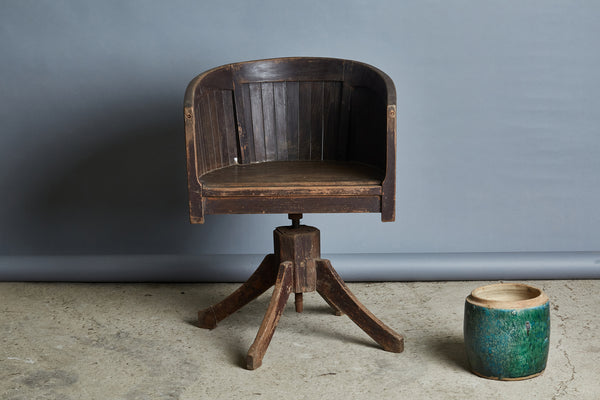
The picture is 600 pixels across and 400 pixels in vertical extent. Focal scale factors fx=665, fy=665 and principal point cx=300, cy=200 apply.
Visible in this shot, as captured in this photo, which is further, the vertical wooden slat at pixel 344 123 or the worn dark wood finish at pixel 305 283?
the vertical wooden slat at pixel 344 123

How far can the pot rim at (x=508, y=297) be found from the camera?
1.79 m

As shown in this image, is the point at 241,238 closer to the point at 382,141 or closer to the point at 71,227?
the point at 71,227

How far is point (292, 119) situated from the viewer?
2.41 meters

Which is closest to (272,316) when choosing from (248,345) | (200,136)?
(248,345)

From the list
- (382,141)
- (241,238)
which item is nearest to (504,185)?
(382,141)

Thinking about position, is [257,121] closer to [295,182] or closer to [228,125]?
[228,125]

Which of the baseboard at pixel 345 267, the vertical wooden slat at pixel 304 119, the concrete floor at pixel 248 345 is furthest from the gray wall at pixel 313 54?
the vertical wooden slat at pixel 304 119

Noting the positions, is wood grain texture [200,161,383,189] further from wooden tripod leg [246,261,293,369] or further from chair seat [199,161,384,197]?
wooden tripod leg [246,261,293,369]

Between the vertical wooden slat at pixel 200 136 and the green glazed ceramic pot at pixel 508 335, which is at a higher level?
the vertical wooden slat at pixel 200 136

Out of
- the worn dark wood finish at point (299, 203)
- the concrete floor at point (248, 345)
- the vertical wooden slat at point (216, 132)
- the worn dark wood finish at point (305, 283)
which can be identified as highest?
the vertical wooden slat at point (216, 132)

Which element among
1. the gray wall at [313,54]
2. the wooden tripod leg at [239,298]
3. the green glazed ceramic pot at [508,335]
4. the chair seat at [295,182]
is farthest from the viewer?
the gray wall at [313,54]

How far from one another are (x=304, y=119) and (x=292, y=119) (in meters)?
0.04

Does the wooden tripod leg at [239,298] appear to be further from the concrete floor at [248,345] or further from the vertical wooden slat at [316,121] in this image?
the vertical wooden slat at [316,121]

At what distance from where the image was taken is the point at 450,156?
2783 mm
